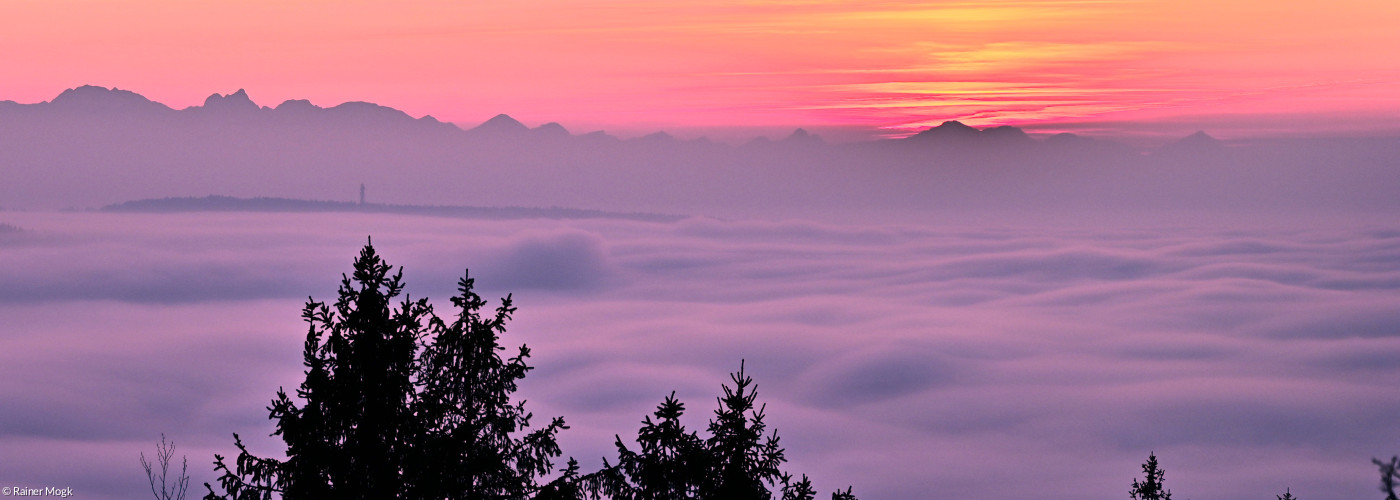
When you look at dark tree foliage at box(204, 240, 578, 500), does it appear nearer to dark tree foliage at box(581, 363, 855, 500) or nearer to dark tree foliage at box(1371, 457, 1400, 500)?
dark tree foliage at box(581, 363, 855, 500)

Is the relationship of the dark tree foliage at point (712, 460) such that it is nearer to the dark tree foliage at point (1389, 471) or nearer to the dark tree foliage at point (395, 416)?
the dark tree foliage at point (395, 416)

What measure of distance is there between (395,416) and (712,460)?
2.94m

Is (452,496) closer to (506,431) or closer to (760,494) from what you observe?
(506,431)

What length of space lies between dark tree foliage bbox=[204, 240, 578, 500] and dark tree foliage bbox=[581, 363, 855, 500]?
0.95m

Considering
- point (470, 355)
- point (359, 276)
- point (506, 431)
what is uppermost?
point (359, 276)

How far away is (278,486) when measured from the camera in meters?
10.0

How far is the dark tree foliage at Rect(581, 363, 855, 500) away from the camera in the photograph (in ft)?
31.2

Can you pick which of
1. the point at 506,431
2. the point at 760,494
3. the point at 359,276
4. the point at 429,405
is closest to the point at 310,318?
the point at 359,276

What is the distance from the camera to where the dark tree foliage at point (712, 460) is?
374 inches

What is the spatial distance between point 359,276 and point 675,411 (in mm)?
3194

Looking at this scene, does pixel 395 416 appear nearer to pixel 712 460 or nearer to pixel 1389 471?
pixel 712 460

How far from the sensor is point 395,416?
33.2 feet

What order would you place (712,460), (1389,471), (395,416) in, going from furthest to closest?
(395,416), (712,460), (1389,471)

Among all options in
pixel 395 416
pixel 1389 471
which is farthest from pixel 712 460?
pixel 1389 471
